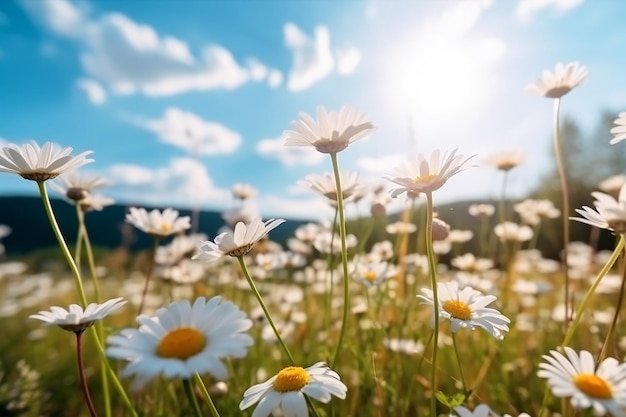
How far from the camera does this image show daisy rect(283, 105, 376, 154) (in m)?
1.19

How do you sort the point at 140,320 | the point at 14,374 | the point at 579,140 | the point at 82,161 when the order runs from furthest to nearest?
the point at 579,140 < the point at 14,374 < the point at 82,161 < the point at 140,320

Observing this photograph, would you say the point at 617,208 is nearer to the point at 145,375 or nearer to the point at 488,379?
the point at 145,375

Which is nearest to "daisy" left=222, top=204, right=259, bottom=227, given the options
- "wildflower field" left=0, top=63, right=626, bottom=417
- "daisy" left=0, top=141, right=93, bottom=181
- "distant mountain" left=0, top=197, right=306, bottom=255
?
"wildflower field" left=0, top=63, right=626, bottom=417

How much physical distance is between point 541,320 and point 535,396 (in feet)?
3.68

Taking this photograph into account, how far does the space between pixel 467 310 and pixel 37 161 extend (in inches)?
42.9

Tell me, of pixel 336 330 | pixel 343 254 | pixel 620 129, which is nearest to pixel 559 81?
pixel 620 129

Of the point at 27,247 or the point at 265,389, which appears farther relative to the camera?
the point at 27,247

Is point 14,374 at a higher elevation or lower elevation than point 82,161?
lower

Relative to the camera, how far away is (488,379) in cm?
228

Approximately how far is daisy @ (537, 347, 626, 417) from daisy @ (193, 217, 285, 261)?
61 cm

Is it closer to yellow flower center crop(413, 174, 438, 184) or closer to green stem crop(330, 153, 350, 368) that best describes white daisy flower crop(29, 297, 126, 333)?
green stem crop(330, 153, 350, 368)

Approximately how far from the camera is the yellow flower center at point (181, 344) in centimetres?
81

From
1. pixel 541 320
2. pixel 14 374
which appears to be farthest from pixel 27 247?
pixel 541 320

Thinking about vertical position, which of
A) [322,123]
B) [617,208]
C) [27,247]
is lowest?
[27,247]
